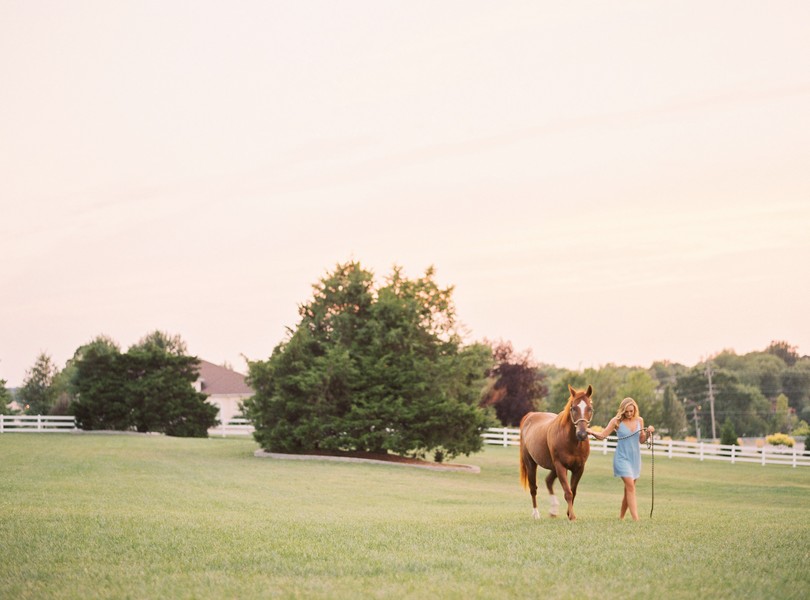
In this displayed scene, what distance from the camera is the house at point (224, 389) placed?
84.1 meters

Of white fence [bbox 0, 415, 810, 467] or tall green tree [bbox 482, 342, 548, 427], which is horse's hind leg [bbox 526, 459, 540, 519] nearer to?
white fence [bbox 0, 415, 810, 467]

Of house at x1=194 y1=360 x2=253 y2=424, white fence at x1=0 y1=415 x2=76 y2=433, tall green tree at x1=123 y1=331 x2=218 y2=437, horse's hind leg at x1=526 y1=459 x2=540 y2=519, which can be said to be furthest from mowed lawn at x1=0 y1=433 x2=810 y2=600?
house at x1=194 y1=360 x2=253 y2=424

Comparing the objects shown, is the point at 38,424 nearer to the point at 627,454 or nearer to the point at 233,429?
the point at 233,429

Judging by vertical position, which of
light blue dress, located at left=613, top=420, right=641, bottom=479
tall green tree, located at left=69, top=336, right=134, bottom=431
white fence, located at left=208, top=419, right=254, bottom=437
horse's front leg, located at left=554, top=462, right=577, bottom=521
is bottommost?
horse's front leg, located at left=554, top=462, right=577, bottom=521

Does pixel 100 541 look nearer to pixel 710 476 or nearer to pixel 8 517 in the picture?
pixel 8 517

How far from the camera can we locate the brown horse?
42.8ft

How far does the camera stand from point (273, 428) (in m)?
39.8

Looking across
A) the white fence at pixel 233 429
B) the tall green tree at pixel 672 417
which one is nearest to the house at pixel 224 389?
the white fence at pixel 233 429

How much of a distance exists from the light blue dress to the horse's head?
71 cm

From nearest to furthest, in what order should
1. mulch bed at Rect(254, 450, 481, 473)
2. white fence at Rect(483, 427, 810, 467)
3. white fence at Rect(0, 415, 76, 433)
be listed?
mulch bed at Rect(254, 450, 481, 473) → white fence at Rect(483, 427, 810, 467) → white fence at Rect(0, 415, 76, 433)

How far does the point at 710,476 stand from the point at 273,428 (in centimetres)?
2004

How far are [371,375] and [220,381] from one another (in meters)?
51.3

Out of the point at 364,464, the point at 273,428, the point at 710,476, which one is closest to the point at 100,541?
the point at 364,464

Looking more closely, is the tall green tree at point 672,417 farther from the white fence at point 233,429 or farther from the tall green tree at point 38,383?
the tall green tree at point 38,383
